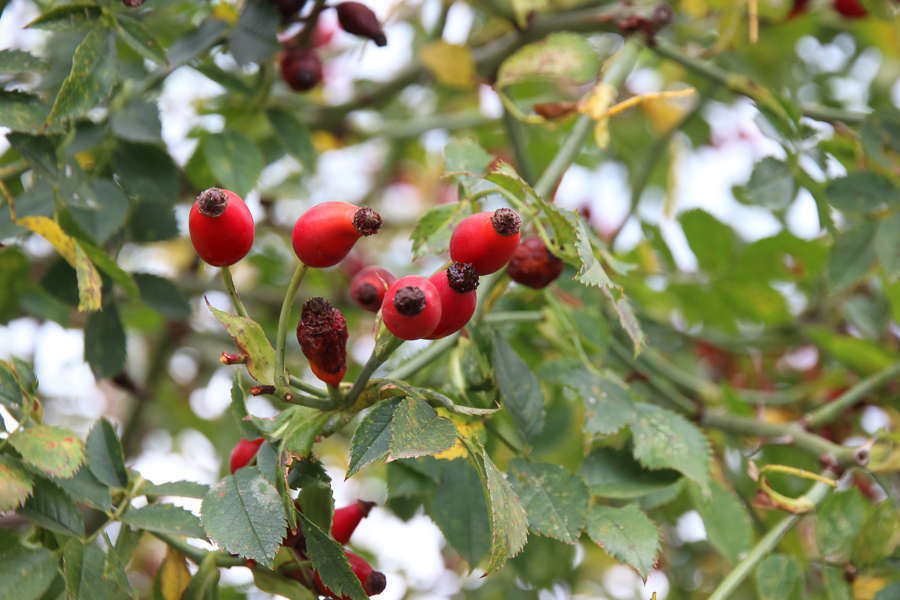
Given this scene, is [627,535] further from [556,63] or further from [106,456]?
[556,63]

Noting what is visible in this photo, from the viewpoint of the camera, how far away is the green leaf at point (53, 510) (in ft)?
2.97

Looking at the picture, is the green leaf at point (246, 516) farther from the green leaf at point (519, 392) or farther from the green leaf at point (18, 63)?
the green leaf at point (18, 63)

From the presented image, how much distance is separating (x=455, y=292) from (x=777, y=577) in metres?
0.81

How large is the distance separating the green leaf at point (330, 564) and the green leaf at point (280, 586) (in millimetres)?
88

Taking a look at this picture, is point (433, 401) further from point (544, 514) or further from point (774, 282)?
point (774, 282)

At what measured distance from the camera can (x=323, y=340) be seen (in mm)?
786

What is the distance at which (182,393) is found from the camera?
281cm

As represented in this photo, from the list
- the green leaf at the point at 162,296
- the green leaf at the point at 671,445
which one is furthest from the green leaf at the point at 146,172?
the green leaf at the point at 671,445

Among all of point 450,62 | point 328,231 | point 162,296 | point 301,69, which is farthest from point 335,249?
point 450,62

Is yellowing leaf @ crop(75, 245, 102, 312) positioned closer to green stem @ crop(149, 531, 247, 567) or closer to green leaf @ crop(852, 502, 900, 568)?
green stem @ crop(149, 531, 247, 567)

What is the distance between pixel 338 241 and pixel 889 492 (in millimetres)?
1051

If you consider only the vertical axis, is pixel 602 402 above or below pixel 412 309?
below

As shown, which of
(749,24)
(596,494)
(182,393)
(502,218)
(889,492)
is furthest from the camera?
(182,393)

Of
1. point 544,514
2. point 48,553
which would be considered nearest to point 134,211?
point 48,553
